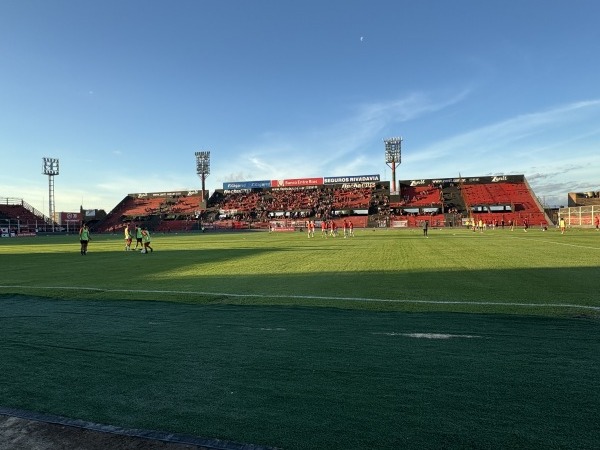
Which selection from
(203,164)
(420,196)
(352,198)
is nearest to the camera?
(420,196)

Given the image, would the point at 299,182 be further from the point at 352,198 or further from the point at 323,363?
the point at 323,363

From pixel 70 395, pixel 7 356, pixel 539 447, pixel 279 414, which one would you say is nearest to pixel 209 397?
pixel 279 414

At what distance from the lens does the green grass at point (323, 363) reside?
10.3 feet

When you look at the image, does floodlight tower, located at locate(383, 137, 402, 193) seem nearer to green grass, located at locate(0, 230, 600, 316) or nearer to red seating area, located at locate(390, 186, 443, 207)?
red seating area, located at locate(390, 186, 443, 207)

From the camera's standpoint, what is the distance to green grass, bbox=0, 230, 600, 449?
10.3 feet

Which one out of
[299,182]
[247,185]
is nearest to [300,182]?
[299,182]

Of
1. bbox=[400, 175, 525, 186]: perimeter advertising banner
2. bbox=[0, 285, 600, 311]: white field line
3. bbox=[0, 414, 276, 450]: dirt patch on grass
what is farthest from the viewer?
bbox=[400, 175, 525, 186]: perimeter advertising banner

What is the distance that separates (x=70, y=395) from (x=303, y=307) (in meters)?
4.30

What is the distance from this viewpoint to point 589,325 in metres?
5.75

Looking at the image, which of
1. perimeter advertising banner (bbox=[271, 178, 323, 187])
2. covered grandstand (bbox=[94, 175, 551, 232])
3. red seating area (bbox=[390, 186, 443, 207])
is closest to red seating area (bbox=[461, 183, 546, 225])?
covered grandstand (bbox=[94, 175, 551, 232])

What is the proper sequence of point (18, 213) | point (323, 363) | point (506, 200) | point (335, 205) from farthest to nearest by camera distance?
point (335, 205) < point (18, 213) < point (506, 200) < point (323, 363)

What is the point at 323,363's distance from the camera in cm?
450

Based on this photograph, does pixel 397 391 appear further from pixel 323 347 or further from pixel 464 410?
pixel 323 347

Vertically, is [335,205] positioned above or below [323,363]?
above
